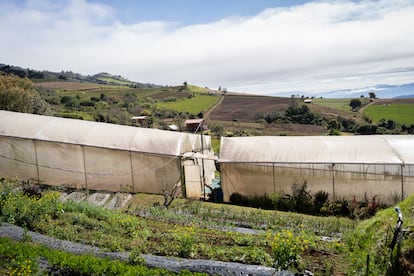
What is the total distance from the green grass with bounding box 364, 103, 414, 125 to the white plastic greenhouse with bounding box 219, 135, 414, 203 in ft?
119

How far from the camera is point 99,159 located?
16.7 meters

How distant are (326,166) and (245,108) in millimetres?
44155

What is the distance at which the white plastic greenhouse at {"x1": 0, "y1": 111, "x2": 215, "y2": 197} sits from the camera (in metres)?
16.4

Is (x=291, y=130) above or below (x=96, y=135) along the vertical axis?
below

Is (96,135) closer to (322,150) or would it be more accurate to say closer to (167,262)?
(167,262)

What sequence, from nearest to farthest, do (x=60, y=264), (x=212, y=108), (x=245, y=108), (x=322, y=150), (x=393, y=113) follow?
(x=60, y=264) < (x=322, y=150) < (x=393, y=113) < (x=245, y=108) < (x=212, y=108)

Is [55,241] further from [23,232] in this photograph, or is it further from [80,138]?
[80,138]

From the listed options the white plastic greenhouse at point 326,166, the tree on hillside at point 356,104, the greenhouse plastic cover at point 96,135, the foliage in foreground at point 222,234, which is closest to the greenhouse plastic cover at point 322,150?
the white plastic greenhouse at point 326,166

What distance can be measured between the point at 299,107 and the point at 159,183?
132 feet

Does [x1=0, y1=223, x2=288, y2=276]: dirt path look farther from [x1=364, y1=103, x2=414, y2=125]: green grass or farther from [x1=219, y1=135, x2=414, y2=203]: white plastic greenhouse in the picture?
[x1=364, y1=103, x2=414, y2=125]: green grass

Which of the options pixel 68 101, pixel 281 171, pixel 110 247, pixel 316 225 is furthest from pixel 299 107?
pixel 110 247

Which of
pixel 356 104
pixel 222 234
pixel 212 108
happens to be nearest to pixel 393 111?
pixel 356 104

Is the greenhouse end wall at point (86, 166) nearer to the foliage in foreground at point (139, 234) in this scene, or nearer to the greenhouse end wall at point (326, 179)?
the greenhouse end wall at point (326, 179)

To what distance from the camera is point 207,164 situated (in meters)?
18.6
